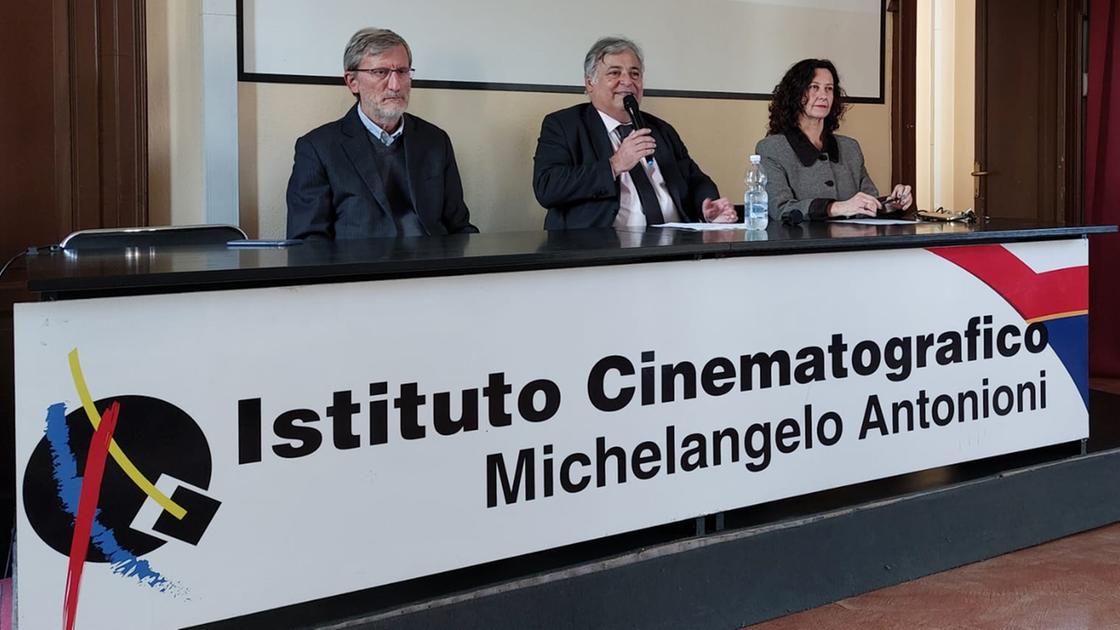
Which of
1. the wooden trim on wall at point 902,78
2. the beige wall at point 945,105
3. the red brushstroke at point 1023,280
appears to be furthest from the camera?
the beige wall at point 945,105

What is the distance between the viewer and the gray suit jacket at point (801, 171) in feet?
12.6

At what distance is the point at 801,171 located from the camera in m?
3.89

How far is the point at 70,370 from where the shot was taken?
1.69m

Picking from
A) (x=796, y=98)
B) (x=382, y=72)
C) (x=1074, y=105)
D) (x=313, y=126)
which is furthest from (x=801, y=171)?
(x=1074, y=105)

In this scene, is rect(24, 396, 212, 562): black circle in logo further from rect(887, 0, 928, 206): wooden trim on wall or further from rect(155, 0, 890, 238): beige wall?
rect(887, 0, 928, 206): wooden trim on wall

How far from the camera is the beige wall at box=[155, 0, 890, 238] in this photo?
3.69m

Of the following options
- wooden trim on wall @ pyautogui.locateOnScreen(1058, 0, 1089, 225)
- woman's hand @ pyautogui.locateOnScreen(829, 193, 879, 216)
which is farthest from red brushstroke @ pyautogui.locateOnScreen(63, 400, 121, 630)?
wooden trim on wall @ pyautogui.locateOnScreen(1058, 0, 1089, 225)

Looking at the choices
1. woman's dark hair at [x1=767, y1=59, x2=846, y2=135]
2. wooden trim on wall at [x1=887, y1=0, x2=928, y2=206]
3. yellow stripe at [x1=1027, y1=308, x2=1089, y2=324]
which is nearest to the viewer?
yellow stripe at [x1=1027, y1=308, x2=1089, y2=324]

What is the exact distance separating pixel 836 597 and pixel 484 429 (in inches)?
Answer: 40.8

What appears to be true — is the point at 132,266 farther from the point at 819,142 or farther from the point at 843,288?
the point at 819,142

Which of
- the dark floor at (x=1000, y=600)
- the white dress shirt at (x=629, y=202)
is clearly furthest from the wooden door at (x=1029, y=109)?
the dark floor at (x=1000, y=600)

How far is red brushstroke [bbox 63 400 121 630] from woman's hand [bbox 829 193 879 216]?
2427 millimetres

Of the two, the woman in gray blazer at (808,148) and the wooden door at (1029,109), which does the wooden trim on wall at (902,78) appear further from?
the woman in gray blazer at (808,148)

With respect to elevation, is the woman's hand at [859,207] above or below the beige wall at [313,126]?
below
